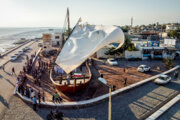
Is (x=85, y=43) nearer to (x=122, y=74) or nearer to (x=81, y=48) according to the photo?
(x=81, y=48)

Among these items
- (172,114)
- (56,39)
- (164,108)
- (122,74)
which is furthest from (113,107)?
(56,39)

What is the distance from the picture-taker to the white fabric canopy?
571 inches

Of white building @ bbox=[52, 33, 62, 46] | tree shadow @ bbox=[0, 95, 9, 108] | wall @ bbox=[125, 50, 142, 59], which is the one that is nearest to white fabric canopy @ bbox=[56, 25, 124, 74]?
tree shadow @ bbox=[0, 95, 9, 108]

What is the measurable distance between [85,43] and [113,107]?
7.72 metres

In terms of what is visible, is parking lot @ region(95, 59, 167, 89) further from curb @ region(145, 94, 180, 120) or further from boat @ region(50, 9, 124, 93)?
curb @ region(145, 94, 180, 120)

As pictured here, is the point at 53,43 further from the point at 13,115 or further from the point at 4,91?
the point at 13,115

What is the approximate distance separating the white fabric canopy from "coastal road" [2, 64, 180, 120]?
457cm

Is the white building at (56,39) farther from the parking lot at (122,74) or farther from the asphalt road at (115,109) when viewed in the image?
the asphalt road at (115,109)

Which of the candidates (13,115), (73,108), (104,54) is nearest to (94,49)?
(73,108)

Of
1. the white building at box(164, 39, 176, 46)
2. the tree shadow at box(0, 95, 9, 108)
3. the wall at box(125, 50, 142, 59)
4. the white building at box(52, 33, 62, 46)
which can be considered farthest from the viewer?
the white building at box(52, 33, 62, 46)

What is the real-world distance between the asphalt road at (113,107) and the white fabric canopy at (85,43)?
4.61 m

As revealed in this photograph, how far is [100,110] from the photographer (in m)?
13.1

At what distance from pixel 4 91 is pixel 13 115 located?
5.87m

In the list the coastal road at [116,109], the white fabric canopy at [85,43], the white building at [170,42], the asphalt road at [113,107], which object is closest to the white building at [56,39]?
the white building at [170,42]
